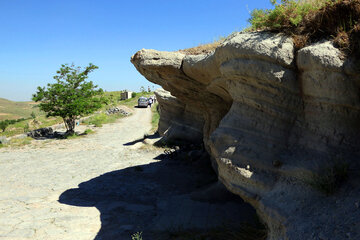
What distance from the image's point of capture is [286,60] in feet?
14.1

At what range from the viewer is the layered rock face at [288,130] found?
361 centimetres

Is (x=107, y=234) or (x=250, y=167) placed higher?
(x=250, y=167)

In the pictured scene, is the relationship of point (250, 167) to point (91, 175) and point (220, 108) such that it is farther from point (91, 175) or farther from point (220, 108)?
point (91, 175)

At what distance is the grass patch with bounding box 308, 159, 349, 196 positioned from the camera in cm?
352

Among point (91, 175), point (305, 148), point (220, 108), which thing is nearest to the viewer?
point (305, 148)

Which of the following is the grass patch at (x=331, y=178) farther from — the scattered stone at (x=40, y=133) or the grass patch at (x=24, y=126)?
the grass patch at (x=24, y=126)

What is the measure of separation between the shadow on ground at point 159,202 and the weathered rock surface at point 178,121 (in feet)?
8.93

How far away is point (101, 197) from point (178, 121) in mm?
7034

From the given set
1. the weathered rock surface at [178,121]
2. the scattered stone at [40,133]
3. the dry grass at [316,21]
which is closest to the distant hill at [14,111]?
the scattered stone at [40,133]

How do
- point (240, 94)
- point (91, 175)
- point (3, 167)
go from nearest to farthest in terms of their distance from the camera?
point (240, 94) → point (91, 175) → point (3, 167)

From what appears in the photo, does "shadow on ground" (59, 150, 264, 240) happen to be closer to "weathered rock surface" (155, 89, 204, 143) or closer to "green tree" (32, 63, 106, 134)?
"weathered rock surface" (155, 89, 204, 143)

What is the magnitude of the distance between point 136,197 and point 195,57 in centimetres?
438

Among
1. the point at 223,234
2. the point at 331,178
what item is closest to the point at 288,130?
the point at 331,178

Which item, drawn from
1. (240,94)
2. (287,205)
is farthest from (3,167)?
(287,205)
